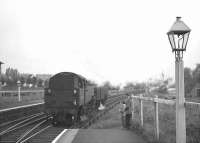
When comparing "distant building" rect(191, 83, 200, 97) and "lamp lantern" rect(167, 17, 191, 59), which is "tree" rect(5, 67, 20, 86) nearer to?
"distant building" rect(191, 83, 200, 97)

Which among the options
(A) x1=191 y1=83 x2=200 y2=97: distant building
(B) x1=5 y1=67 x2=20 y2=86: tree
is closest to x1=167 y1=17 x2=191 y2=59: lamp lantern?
(A) x1=191 y1=83 x2=200 y2=97: distant building

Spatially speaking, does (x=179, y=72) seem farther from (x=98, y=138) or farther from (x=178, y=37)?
(x=98, y=138)

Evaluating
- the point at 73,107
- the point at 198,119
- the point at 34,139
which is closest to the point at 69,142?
the point at 34,139

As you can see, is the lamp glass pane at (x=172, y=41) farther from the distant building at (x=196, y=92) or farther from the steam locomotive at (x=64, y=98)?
the distant building at (x=196, y=92)

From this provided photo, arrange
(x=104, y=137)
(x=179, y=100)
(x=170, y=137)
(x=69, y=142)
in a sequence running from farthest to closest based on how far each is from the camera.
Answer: (x=104, y=137)
(x=69, y=142)
(x=170, y=137)
(x=179, y=100)

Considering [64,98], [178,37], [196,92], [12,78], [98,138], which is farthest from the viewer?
[12,78]

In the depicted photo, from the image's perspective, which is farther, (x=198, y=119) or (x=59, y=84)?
(x=59, y=84)

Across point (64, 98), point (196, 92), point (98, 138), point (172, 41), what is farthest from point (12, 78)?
point (172, 41)

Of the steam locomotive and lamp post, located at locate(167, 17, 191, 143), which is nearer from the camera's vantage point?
lamp post, located at locate(167, 17, 191, 143)

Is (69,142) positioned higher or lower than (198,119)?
lower

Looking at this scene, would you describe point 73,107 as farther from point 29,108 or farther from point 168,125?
point 168,125

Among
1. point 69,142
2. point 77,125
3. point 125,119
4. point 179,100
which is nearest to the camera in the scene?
point 179,100

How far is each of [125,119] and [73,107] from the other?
5.68 metres

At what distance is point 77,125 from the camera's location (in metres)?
22.1
